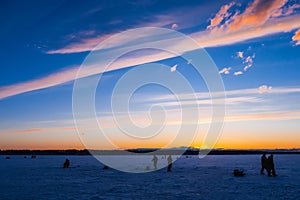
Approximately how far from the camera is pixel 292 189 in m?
21.8

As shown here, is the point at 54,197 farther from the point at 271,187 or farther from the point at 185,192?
the point at 271,187

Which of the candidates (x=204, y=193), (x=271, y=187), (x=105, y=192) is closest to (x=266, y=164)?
(x=271, y=187)

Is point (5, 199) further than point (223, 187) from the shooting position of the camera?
No

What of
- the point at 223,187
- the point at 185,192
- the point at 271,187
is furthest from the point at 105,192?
the point at 271,187

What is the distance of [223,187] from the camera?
77.6 feet

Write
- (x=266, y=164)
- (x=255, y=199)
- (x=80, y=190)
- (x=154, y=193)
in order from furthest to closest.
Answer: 1. (x=266, y=164)
2. (x=80, y=190)
3. (x=154, y=193)
4. (x=255, y=199)

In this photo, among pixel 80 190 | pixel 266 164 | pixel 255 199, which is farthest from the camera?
pixel 266 164

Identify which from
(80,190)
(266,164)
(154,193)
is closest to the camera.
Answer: (154,193)

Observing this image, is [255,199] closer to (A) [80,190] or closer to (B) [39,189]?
(A) [80,190]

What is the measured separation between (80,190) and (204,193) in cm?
816

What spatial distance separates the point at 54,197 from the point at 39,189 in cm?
425

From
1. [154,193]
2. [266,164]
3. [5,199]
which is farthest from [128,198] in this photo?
[266,164]

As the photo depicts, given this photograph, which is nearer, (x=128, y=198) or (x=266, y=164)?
(x=128, y=198)

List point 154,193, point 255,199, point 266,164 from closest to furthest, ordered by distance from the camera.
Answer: point 255,199
point 154,193
point 266,164
